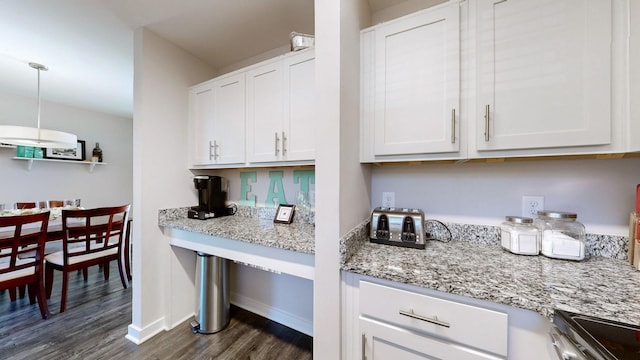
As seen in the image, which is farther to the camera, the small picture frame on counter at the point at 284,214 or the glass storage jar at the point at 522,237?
the small picture frame on counter at the point at 284,214

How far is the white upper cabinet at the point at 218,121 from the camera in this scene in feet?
6.12

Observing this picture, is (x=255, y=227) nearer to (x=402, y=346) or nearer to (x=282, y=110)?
(x=282, y=110)

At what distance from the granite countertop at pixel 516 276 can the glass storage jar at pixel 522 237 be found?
0.04 metres

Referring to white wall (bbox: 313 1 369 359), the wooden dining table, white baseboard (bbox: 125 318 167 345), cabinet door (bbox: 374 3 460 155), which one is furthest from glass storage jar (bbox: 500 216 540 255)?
the wooden dining table

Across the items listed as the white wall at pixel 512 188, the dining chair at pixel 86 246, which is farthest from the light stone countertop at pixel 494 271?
the dining chair at pixel 86 246

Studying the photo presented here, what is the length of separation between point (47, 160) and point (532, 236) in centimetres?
579

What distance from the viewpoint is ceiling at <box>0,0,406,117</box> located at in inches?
61.6

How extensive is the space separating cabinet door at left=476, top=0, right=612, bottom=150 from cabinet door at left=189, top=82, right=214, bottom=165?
1.98m

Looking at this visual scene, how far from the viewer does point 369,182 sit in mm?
1567

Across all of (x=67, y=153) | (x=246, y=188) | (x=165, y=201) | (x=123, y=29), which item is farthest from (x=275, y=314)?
(x=67, y=153)

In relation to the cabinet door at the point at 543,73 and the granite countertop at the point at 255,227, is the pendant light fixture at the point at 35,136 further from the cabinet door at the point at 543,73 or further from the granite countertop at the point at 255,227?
the cabinet door at the point at 543,73

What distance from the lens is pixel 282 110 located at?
1661 mm

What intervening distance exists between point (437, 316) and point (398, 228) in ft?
1.55

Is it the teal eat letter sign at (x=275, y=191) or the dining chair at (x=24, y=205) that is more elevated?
the teal eat letter sign at (x=275, y=191)
